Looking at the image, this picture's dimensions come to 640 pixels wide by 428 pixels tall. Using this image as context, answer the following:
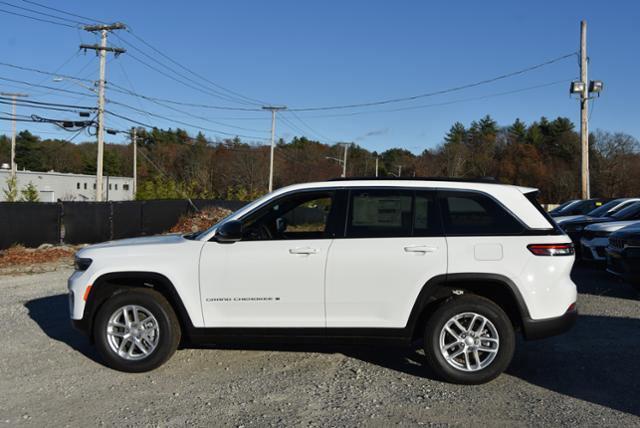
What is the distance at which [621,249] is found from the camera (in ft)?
28.4

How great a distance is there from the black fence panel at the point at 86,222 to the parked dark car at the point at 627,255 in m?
15.9

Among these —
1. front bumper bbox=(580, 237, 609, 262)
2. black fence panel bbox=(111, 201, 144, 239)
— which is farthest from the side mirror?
black fence panel bbox=(111, 201, 144, 239)

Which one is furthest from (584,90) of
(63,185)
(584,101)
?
(63,185)

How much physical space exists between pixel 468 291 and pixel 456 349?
0.53 meters

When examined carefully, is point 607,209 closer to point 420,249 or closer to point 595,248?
point 595,248

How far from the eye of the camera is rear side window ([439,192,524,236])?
501 centimetres

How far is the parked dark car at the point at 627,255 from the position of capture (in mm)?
8328

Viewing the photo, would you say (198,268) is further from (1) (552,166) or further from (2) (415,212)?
(1) (552,166)

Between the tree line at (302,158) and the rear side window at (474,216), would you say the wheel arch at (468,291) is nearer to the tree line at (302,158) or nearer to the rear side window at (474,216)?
the rear side window at (474,216)

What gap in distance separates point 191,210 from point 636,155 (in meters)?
58.1

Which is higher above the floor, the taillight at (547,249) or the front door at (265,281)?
the taillight at (547,249)

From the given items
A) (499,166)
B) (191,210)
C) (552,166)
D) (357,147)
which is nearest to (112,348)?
(191,210)

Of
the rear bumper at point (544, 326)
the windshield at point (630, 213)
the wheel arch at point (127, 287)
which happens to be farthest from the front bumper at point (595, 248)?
the wheel arch at point (127, 287)

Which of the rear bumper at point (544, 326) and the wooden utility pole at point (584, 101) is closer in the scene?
the rear bumper at point (544, 326)
